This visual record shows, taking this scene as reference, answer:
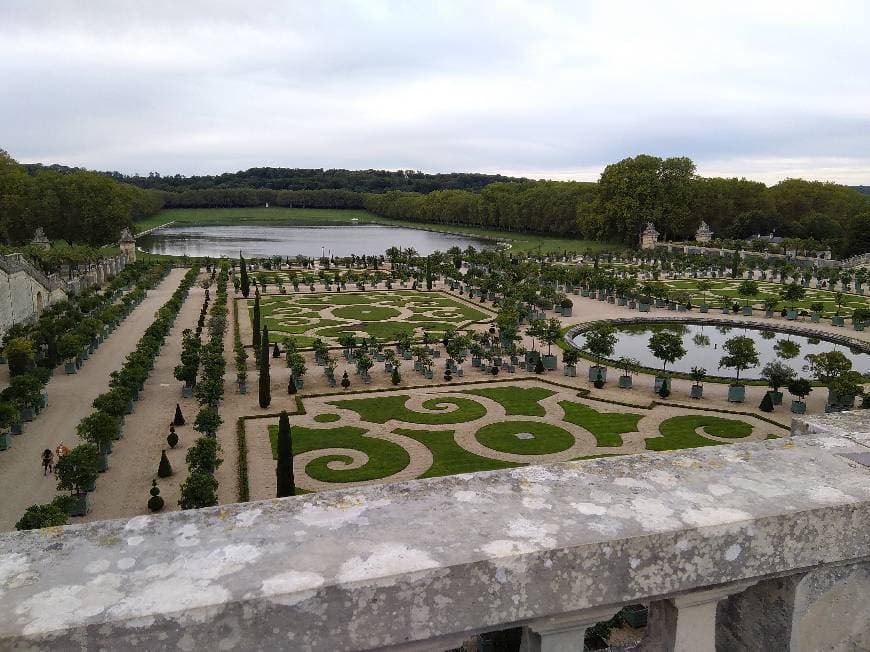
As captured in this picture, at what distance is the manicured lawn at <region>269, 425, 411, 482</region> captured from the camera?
1964 cm

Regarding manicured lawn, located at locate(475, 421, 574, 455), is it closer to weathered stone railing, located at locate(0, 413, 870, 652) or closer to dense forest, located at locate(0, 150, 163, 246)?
weathered stone railing, located at locate(0, 413, 870, 652)

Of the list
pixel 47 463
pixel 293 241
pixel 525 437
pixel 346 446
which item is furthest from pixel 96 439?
pixel 293 241

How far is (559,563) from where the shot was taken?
3111 millimetres

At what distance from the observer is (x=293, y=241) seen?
125m

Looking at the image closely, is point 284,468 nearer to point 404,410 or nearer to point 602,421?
point 404,410

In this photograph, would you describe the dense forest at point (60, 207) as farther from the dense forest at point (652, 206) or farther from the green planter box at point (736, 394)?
the green planter box at point (736, 394)

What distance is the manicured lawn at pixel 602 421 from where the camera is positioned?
74.0 ft

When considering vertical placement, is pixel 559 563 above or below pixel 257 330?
above

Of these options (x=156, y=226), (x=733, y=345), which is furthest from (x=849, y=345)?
(x=156, y=226)

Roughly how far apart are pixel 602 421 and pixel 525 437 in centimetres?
334

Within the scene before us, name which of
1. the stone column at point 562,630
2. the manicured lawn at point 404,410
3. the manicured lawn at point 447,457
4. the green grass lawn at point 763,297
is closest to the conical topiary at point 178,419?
the manicured lawn at point 404,410

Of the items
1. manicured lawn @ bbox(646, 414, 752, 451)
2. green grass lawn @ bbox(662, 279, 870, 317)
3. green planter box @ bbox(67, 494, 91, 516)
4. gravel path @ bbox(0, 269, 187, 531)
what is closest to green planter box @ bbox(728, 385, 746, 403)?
manicured lawn @ bbox(646, 414, 752, 451)

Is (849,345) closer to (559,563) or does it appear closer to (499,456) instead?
(499,456)

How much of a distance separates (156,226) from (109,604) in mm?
168019
